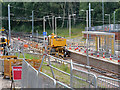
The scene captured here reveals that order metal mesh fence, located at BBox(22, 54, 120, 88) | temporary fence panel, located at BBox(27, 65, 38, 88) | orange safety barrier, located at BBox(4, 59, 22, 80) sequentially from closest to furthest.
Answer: metal mesh fence, located at BBox(22, 54, 120, 88) < temporary fence panel, located at BBox(27, 65, 38, 88) < orange safety barrier, located at BBox(4, 59, 22, 80)

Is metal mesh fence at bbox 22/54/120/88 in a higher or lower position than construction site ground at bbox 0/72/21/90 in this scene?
higher

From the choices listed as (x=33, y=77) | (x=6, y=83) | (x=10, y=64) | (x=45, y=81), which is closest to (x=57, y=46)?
(x=10, y=64)

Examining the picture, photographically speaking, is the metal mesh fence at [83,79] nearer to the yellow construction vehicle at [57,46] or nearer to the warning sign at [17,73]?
the warning sign at [17,73]

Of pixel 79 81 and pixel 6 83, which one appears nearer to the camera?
pixel 79 81

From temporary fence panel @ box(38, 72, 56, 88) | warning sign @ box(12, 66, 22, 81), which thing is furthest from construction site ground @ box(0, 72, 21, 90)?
temporary fence panel @ box(38, 72, 56, 88)

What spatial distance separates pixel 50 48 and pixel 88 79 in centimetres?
2991

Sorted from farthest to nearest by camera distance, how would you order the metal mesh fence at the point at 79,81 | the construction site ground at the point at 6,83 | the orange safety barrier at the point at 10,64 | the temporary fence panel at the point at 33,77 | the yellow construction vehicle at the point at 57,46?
the yellow construction vehicle at the point at 57,46
the orange safety barrier at the point at 10,64
the construction site ground at the point at 6,83
the temporary fence panel at the point at 33,77
the metal mesh fence at the point at 79,81

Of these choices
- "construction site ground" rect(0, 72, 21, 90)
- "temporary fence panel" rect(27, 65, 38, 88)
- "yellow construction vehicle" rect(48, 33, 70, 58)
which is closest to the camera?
"temporary fence panel" rect(27, 65, 38, 88)

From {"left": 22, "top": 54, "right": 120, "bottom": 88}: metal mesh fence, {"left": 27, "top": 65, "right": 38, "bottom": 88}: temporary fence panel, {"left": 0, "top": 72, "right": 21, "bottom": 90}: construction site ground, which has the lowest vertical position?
{"left": 0, "top": 72, "right": 21, "bottom": 90}: construction site ground

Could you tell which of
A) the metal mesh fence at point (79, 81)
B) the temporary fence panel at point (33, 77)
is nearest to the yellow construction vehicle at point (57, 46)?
the temporary fence panel at point (33, 77)

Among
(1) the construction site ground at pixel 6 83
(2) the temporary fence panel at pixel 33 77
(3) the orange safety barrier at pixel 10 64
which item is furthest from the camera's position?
(3) the orange safety barrier at pixel 10 64

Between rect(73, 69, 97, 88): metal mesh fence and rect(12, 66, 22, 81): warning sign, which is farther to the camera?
rect(12, 66, 22, 81): warning sign

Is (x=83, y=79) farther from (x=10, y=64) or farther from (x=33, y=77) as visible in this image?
(x=10, y=64)

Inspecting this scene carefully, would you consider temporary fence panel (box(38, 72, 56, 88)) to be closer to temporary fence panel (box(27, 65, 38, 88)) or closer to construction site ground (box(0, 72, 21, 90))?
temporary fence panel (box(27, 65, 38, 88))
